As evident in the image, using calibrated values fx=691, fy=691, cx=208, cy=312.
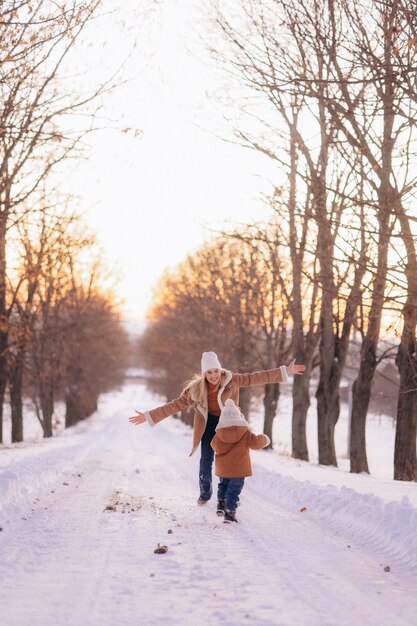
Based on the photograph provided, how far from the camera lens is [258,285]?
2461 cm

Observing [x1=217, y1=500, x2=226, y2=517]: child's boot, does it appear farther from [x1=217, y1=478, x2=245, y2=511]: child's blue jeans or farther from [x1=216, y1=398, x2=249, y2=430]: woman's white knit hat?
[x1=216, y1=398, x2=249, y2=430]: woman's white knit hat

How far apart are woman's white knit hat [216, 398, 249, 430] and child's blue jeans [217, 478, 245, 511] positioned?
60cm

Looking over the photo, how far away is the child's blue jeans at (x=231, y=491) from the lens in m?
7.44

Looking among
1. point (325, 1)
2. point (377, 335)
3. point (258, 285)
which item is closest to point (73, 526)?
point (325, 1)

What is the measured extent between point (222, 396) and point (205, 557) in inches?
122

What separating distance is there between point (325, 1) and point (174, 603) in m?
8.02

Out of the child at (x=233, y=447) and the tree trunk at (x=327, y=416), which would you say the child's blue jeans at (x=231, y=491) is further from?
the tree trunk at (x=327, y=416)

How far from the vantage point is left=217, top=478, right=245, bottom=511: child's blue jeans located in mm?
7441

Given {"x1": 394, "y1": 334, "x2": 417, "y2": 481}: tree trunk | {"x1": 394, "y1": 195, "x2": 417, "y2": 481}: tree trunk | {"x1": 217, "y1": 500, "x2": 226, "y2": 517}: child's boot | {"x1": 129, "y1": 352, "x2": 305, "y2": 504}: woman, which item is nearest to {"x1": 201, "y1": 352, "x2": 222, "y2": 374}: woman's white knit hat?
{"x1": 129, "y1": 352, "x2": 305, "y2": 504}: woman

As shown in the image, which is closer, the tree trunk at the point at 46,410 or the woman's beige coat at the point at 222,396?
the woman's beige coat at the point at 222,396

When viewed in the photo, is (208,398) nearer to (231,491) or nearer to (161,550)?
(231,491)

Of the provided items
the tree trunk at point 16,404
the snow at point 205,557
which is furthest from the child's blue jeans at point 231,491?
the tree trunk at point 16,404

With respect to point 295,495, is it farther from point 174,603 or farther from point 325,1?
point 325,1

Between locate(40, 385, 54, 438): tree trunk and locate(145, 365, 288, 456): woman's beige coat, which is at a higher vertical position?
locate(145, 365, 288, 456): woman's beige coat
